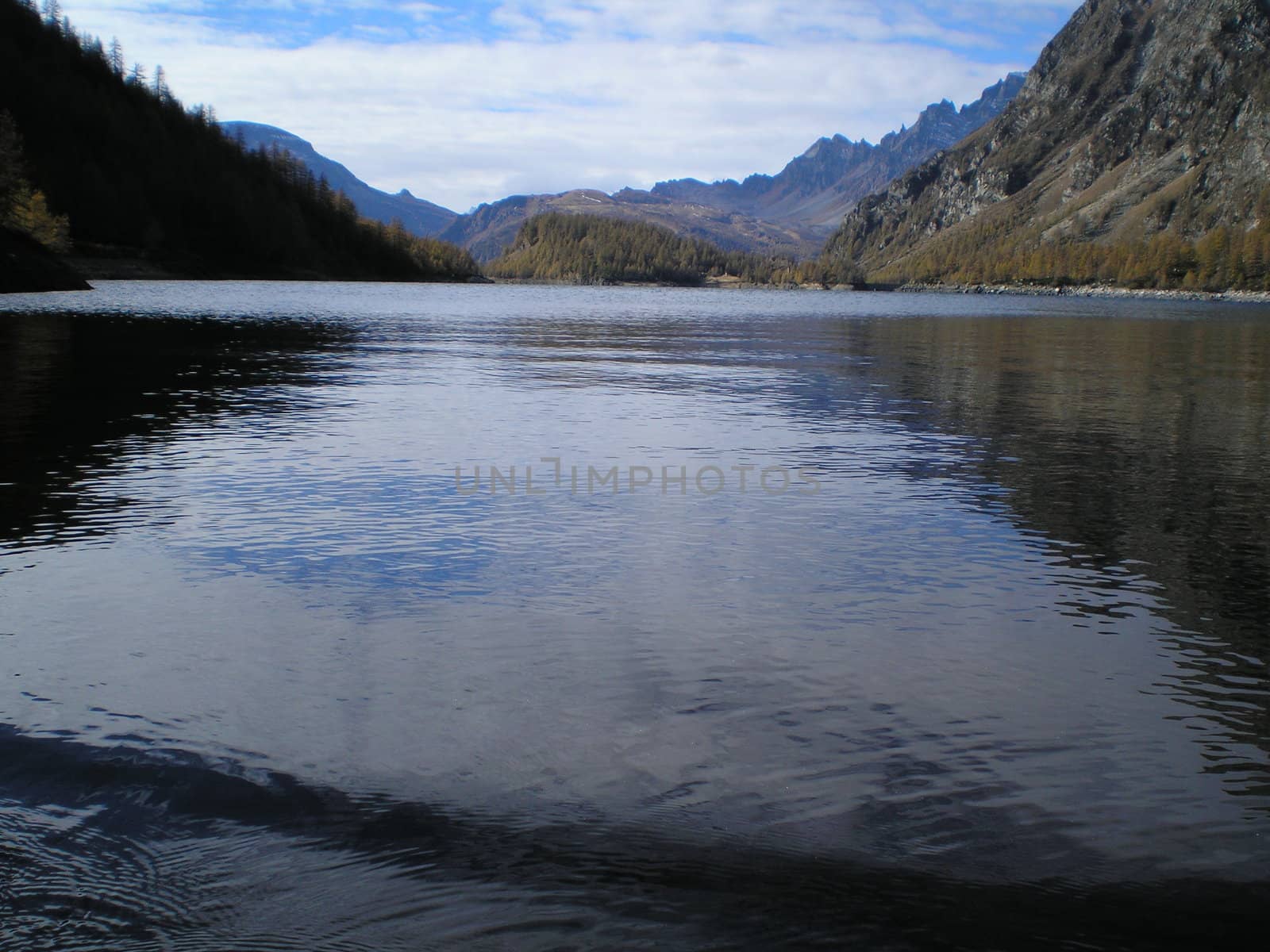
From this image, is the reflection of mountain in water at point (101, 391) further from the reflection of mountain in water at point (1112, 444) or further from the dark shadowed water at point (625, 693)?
the reflection of mountain in water at point (1112, 444)

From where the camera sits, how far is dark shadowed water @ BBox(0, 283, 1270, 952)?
22.9 ft

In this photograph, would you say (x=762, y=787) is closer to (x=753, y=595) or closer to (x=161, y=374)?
(x=753, y=595)

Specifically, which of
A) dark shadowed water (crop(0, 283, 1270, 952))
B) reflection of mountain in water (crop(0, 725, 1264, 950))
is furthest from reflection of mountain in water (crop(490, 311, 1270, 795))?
reflection of mountain in water (crop(0, 725, 1264, 950))

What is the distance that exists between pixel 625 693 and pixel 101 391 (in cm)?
2986

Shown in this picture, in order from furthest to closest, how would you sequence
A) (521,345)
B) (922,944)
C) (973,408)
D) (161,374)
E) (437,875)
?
(521,345) → (161,374) → (973,408) → (437,875) → (922,944)

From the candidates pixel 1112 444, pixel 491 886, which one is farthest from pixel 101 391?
pixel 491 886

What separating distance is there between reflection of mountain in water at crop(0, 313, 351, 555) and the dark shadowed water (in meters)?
0.29

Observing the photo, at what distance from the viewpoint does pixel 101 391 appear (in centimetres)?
3372

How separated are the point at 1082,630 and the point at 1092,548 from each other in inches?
A: 179

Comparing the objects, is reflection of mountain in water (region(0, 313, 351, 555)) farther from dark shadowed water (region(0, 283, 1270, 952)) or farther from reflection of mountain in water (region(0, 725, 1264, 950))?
reflection of mountain in water (region(0, 725, 1264, 950))

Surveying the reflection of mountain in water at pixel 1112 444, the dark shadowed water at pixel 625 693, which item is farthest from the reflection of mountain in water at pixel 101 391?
the reflection of mountain in water at pixel 1112 444

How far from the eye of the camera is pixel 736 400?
119ft

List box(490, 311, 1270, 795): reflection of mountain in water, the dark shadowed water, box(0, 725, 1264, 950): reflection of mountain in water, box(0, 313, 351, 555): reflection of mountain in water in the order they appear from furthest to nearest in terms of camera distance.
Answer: box(0, 313, 351, 555): reflection of mountain in water, box(490, 311, 1270, 795): reflection of mountain in water, the dark shadowed water, box(0, 725, 1264, 950): reflection of mountain in water

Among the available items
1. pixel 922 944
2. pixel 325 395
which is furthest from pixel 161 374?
pixel 922 944
